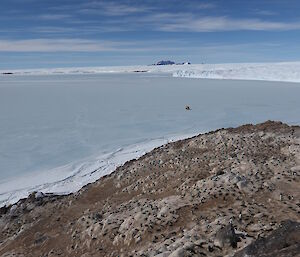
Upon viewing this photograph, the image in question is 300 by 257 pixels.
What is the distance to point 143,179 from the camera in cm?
1413

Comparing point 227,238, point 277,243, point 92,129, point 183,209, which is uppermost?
point 277,243

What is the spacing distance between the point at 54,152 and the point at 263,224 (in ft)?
52.9

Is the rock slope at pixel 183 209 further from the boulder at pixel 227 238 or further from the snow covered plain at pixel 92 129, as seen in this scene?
the snow covered plain at pixel 92 129

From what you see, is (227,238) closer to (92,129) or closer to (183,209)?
(183,209)

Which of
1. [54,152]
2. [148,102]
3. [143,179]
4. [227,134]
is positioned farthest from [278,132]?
[148,102]

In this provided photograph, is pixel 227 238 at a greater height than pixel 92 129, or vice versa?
pixel 227 238

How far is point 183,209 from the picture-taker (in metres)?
10.4

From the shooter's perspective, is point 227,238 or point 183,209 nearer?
point 227,238

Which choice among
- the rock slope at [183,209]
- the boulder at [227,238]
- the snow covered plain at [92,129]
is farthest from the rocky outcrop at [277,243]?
the snow covered plain at [92,129]

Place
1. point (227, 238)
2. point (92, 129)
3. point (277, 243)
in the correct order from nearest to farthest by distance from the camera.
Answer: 1. point (277, 243)
2. point (227, 238)
3. point (92, 129)

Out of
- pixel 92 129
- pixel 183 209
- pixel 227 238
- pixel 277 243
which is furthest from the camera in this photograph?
pixel 92 129

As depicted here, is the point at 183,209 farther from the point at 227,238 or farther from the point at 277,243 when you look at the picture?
the point at 277,243

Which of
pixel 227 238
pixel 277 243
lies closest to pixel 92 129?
pixel 227 238

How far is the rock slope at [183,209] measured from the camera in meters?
8.38
